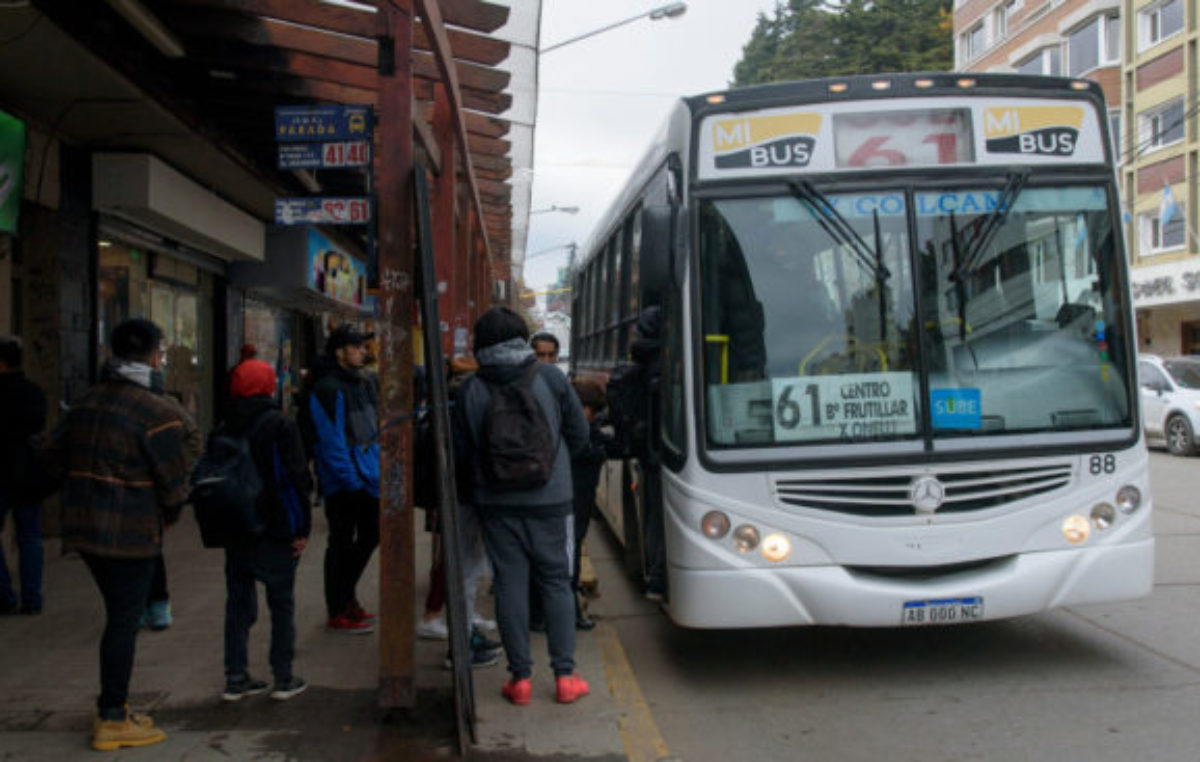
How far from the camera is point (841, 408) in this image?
543 cm

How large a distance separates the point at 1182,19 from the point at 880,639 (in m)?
30.1

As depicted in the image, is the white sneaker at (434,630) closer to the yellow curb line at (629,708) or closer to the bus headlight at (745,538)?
the yellow curb line at (629,708)

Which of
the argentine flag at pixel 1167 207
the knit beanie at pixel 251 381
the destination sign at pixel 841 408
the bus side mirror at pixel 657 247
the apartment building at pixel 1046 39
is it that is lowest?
the destination sign at pixel 841 408

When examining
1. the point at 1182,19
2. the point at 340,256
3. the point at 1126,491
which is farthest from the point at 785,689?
the point at 1182,19

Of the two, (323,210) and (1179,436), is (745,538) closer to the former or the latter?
(323,210)

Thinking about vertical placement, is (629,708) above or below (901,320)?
below

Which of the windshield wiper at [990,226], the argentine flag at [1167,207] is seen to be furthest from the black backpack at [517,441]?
the argentine flag at [1167,207]

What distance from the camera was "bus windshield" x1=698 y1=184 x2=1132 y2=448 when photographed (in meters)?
5.45

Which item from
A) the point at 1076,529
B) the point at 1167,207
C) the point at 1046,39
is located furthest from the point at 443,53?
the point at 1046,39

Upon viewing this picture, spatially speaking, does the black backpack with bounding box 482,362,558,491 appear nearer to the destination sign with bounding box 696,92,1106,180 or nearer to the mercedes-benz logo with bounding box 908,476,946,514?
the destination sign with bounding box 696,92,1106,180

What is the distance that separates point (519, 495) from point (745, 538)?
1.13 meters

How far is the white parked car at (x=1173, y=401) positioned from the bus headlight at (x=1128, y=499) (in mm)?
13368

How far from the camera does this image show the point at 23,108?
8242mm

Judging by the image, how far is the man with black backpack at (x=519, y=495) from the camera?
16.9 ft
